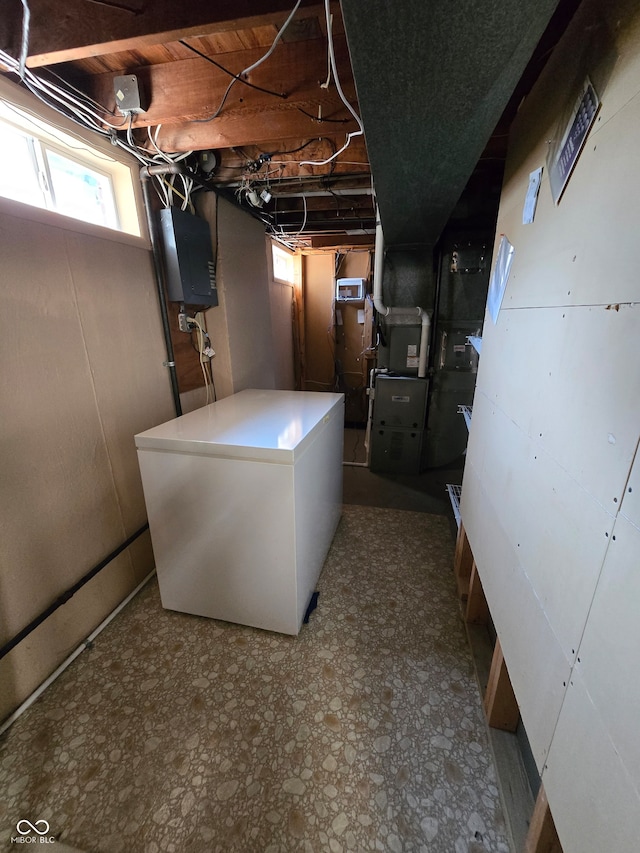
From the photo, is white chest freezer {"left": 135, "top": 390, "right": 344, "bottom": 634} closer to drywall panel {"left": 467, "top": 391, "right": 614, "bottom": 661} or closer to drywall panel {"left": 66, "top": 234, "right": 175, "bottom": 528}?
drywall panel {"left": 66, "top": 234, "right": 175, "bottom": 528}

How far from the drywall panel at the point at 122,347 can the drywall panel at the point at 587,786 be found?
1855 mm

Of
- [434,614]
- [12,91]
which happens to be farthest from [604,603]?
[12,91]

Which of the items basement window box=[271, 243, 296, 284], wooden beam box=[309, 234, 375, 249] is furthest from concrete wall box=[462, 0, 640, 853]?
basement window box=[271, 243, 296, 284]

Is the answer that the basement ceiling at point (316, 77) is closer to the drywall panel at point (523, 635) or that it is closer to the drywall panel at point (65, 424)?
the drywall panel at point (65, 424)

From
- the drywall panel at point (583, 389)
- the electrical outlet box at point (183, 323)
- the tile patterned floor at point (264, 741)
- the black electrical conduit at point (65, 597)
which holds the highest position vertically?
the electrical outlet box at point (183, 323)

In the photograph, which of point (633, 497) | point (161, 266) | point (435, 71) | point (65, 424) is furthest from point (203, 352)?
point (633, 497)

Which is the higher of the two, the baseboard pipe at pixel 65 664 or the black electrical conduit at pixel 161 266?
the black electrical conduit at pixel 161 266

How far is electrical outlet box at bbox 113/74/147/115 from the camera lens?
136 centimetres

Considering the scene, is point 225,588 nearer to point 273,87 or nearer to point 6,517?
point 6,517

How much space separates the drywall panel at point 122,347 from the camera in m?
1.49

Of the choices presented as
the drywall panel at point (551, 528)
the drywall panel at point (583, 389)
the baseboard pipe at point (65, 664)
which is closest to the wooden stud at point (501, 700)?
the drywall panel at point (551, 528)

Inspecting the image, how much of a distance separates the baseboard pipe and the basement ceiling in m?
2.23

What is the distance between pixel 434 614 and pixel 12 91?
2757mm

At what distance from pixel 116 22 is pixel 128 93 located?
41cm
